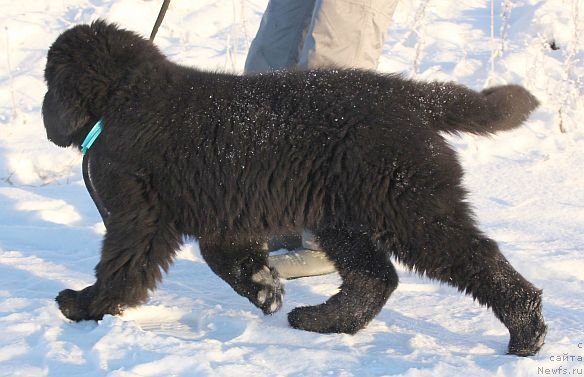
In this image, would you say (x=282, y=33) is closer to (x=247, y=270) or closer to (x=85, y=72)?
(x=85, y=72)

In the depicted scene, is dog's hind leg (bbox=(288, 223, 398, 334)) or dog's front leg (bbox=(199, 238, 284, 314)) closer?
dog's hind leg (bbox=(288, 223, 398, 334))

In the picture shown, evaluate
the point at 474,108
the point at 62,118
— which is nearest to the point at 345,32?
the point at 474,108

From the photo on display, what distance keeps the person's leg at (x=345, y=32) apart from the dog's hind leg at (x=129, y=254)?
1.18 m

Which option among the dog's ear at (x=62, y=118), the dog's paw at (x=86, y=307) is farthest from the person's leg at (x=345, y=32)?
the dog's paw at (x=86, y=307)

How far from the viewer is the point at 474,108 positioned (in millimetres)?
3008

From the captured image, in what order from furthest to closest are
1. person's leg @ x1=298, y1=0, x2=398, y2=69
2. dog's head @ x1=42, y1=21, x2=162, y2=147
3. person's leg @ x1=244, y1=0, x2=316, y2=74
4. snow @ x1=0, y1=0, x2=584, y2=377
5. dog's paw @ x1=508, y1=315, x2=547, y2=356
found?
person's leg @ x1=244, y1=0, x2=316, y2=74 → person's leg @ x1=298, y1=0, x2=398, y2=69 → dog's head @ x1=42, y1=21, x2=162, y2=147 → dog's paw @ x1=508, y1=315, x2=547, y2=356 → snow @ x1=0, y1=0, x2=584, y2=377

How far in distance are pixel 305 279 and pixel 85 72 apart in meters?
1.52

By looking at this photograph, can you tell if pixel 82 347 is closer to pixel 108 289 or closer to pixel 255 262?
pixel 108 289

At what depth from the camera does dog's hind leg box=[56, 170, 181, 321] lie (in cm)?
300

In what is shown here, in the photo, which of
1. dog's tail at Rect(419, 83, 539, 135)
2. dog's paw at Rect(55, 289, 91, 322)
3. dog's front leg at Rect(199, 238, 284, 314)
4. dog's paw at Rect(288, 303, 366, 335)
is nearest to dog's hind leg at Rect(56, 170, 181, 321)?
dog's paw at Rect(55, 289, 91, 322)

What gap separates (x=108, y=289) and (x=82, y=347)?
0.40m

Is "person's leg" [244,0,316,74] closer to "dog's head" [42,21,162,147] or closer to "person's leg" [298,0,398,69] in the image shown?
"person's leg" [298,0,398,69]

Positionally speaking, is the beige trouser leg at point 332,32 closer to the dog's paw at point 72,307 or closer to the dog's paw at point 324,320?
the dog's paw at point 324,320

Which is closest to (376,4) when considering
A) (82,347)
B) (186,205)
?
(186,205)
